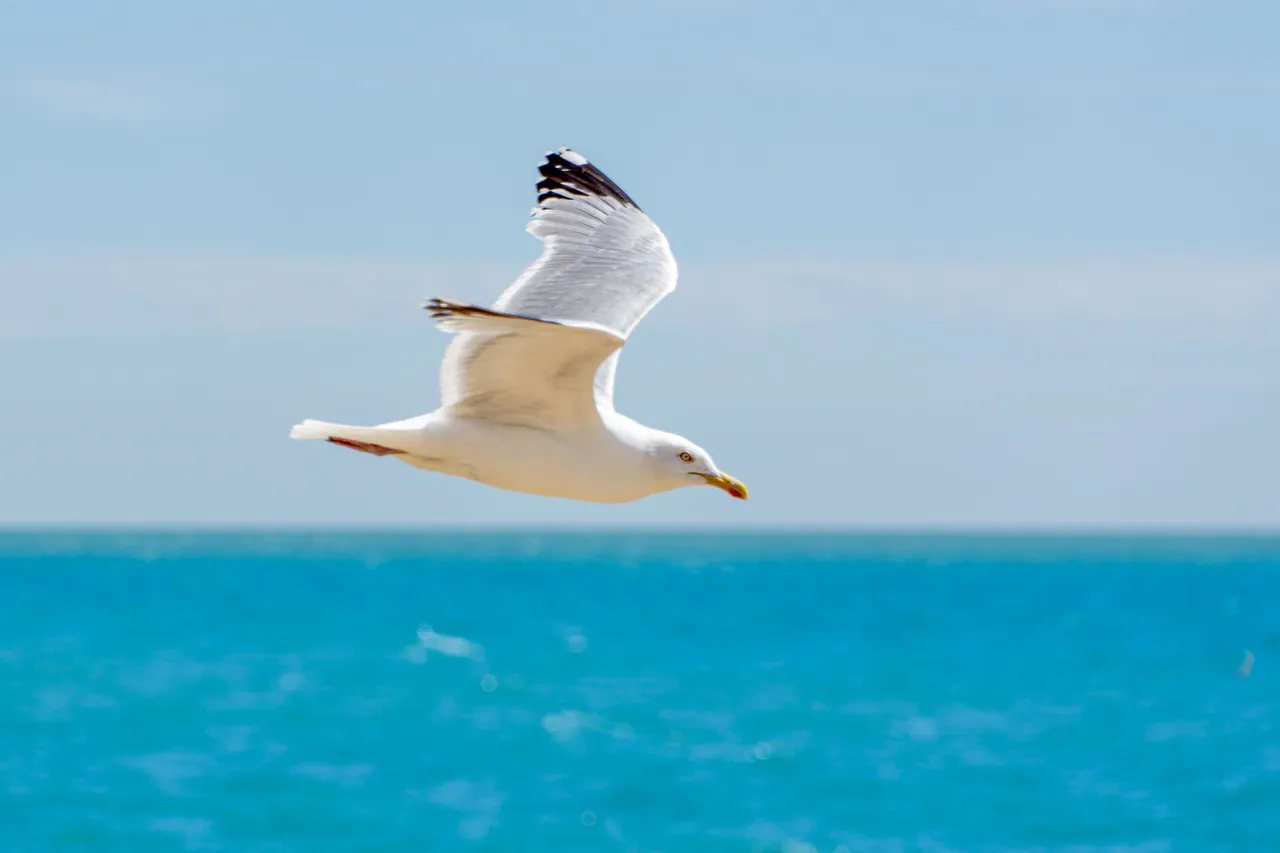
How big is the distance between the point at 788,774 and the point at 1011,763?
17.6ft

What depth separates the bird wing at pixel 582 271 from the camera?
9359mm

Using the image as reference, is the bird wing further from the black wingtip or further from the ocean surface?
the ocean surface

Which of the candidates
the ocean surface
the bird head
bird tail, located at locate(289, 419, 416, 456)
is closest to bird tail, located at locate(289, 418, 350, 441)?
bird tail, located at locate(289, 419, 416, 456)

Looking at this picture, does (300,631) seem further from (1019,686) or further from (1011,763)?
(1011,763)

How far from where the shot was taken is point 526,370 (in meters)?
9.19

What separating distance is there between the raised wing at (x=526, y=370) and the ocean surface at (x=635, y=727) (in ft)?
86.2

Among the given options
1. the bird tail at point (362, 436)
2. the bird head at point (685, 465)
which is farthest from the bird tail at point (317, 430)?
the bird head at point (685, 465)

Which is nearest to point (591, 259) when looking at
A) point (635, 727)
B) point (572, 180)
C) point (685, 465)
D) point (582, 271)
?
point (582, 271)

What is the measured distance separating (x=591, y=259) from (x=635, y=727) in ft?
122

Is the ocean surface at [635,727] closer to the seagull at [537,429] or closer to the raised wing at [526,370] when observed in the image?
the seagull at [537,429]

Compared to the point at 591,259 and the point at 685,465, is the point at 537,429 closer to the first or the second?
the point at 685,465

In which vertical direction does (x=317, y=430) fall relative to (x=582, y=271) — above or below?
below

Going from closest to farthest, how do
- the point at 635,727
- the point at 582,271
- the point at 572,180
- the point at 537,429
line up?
the point at 537,429 → the point at 582,271 → the point at 572,180 → the point at 635,727

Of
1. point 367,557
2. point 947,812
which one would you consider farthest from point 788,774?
point 367,557
